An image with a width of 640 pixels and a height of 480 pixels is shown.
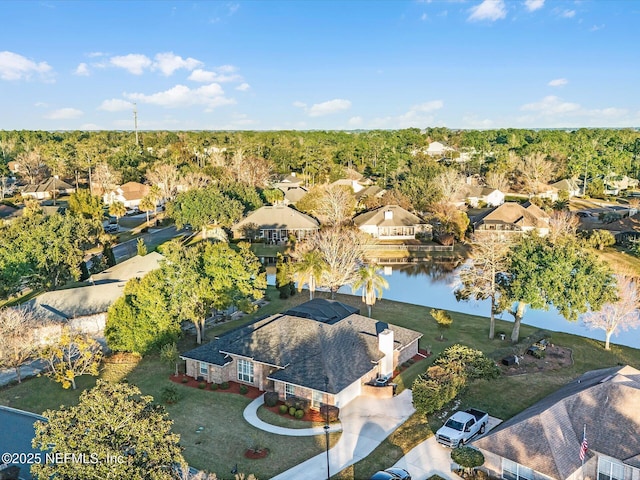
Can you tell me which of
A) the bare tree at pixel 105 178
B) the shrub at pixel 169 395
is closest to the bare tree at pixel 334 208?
Result: the shrub at pixel 169 395

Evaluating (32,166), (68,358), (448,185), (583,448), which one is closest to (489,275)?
(583,448)

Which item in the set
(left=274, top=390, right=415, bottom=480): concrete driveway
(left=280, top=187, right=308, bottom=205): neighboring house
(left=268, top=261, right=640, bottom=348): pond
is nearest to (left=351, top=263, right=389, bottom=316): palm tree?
(left=268, top=261, right=640, bottom=348): pond

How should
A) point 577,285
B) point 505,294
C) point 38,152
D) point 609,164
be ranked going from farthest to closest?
point 38,152 < point 609,164 < point 505,294 < point 577,285

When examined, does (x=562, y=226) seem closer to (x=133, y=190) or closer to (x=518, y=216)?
(x=518, y=216)

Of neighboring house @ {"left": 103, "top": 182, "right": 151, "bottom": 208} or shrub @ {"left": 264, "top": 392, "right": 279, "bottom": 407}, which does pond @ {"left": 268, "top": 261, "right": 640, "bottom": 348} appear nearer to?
shrub @ {"left": 264, "top": 392, "right": 279, "bottom": 407}

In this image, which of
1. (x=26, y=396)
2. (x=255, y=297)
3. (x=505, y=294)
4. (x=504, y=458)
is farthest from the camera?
(x=255, y=297)

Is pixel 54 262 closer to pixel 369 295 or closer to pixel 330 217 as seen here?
pixel 369 295

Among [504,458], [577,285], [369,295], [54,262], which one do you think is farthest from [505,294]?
[54,262]
